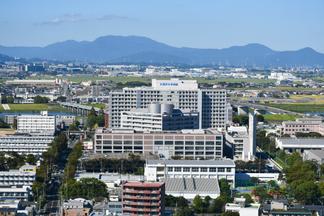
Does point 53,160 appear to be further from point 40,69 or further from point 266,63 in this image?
point 266,63

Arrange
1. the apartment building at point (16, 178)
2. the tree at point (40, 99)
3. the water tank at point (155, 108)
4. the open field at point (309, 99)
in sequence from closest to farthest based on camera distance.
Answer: the apartment building at point (16, 178)
the water tank at point (155, 108)
the tree at point (40, 99)
the open field at point (309, 99)

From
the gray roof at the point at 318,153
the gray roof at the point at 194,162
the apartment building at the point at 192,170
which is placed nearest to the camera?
the apartment building at the point at 192,170

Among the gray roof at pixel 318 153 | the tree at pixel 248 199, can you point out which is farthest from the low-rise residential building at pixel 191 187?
the gray roof at pixel 318 153

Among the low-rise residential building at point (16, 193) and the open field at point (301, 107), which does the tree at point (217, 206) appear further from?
the open field at point (301, 107)

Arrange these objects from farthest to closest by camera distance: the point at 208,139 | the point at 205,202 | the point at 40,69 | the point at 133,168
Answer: the point at 40,69, the point at 208,139, the point at 133,168, the point at 205,202

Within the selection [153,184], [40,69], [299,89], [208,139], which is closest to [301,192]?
[153,184]

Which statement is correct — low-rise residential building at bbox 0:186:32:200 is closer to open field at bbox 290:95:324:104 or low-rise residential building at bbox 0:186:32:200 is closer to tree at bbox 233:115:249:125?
tree at bbox 233:115:249:125
